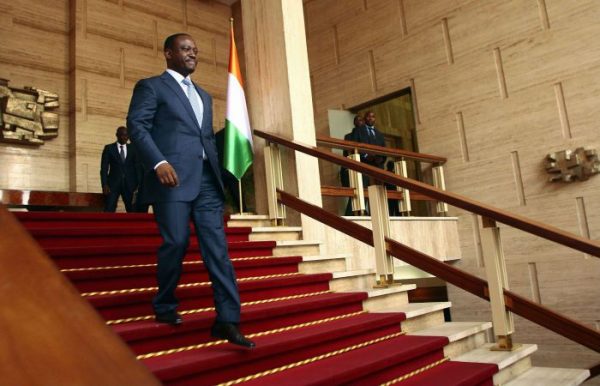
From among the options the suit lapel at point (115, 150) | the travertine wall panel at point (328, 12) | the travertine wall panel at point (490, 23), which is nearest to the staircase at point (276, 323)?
the suit lapel at point (115, 150)

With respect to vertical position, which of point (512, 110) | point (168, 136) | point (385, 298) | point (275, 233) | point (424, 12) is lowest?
point (385, 298)

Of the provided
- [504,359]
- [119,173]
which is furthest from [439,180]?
[504,359]

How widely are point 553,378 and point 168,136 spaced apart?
2.34 meters

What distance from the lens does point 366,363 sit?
231 centimetres

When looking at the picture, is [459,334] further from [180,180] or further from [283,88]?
[283,88]

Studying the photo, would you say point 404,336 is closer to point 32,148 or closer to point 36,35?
point 32,148

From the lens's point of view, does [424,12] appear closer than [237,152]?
No

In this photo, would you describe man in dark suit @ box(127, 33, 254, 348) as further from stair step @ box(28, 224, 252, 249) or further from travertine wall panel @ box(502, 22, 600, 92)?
travertine wall panel @ box(502, 22, 600, 92)

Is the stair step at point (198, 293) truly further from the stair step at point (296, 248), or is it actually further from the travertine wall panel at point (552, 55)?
the travertine wall panel at point (552, 55)

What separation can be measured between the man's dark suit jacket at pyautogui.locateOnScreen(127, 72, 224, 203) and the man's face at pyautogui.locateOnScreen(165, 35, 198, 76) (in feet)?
0.21

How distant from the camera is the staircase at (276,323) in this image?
2174 millimetres

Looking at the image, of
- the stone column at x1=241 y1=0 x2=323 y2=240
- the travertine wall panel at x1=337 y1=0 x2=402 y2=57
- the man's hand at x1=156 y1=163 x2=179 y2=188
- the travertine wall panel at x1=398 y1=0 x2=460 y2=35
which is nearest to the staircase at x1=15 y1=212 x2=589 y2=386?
the man's hand at x1=156 y1=163 x2=179 y2=188

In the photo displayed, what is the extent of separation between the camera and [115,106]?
25.5 ft

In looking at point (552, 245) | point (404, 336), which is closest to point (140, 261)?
point (404, 336)
